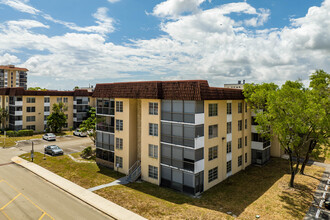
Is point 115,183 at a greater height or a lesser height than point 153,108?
lesser

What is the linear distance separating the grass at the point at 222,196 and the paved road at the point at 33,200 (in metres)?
2.76

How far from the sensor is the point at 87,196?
21594 mm

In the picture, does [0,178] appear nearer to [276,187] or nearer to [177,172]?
[177,172]

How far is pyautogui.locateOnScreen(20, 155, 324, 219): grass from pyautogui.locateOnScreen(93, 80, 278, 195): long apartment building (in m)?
1.70

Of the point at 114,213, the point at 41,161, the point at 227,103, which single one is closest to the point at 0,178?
the point at 41,161

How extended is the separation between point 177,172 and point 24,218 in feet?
48.3

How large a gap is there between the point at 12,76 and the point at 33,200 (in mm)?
123656

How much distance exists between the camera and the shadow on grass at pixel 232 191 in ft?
67.3

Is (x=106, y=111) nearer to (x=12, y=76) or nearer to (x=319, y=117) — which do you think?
(x=319, y=117)

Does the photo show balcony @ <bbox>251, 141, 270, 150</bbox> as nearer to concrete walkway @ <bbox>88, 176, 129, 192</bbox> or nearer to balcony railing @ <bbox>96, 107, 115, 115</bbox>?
concrete walkway @ <bbox>88, 176, 129, 192</bbox>

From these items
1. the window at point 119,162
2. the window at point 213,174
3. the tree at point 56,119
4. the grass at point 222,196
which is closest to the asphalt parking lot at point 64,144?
the tree at point 56,119

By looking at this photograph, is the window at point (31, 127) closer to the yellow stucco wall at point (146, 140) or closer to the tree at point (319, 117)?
the yellow stucco wall at point (146, 140)

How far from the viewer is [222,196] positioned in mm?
22422

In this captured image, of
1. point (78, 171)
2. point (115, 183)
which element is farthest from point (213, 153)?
point (78, 171)
